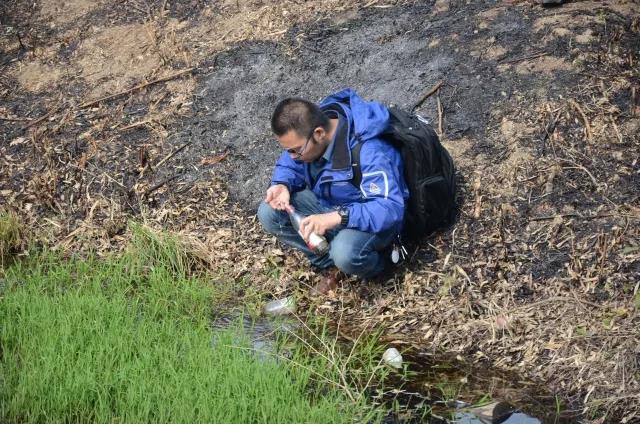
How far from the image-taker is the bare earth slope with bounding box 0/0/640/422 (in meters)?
5.13

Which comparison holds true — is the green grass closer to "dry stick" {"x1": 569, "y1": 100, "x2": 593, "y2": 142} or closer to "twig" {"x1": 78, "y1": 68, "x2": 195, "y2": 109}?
"twig" {"x1": 78, "y1": 68, "x2": 195, "y2": 109}

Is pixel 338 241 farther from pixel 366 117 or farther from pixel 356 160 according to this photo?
pixel 366 117

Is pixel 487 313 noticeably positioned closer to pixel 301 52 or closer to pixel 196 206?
pixel 196 206

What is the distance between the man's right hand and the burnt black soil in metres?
1.07

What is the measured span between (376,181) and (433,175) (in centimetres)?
47

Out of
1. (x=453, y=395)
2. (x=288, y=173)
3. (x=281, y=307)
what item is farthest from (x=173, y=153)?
(x=453, y=395)

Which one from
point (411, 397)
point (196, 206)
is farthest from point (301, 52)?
point (411, 397)

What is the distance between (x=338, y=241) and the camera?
17.0 feet

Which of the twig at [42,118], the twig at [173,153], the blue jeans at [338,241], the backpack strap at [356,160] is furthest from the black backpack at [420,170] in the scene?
the twig at [42,118]

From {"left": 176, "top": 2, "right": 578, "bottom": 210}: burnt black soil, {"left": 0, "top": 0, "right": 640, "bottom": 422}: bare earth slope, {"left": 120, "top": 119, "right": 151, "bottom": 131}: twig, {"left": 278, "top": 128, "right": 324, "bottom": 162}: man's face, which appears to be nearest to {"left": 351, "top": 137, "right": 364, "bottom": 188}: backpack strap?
{"left": 278, "top": 128, "right": 324, "bottom": 162}: man's face

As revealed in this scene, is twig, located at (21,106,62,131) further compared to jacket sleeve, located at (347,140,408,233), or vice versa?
twig, located at (21,106,62,131)

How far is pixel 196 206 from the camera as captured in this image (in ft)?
21.4

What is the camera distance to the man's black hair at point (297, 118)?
501 cm

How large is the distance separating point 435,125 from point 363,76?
2.82ft
